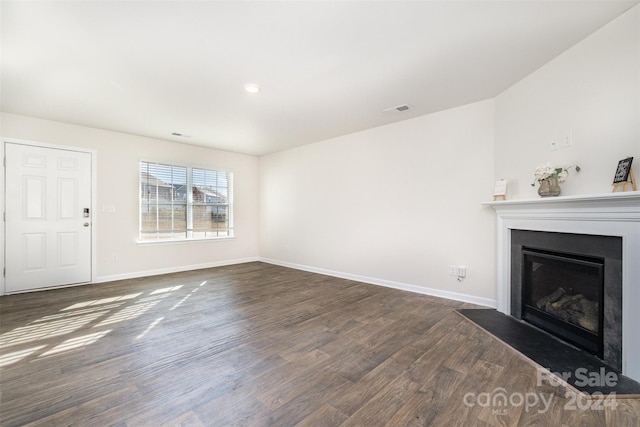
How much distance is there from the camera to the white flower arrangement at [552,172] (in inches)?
95.0

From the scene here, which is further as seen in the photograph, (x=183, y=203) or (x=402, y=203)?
(x=183, y=203)

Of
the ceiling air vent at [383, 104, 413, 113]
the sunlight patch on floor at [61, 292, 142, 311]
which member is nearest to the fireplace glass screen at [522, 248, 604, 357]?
the ceiling air vent at [383, 104, 413, 113]

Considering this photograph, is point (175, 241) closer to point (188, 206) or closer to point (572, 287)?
point (188, 206)

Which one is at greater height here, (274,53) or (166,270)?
(274,53)

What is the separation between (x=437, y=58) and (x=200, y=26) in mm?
1988

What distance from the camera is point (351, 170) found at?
472cm

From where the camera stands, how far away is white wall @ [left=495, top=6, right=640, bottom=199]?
1.98 metres

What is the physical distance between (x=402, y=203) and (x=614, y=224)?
229cm

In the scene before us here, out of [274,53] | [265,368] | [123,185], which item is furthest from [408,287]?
[123,185]

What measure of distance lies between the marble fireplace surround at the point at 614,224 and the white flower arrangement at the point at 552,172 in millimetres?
230

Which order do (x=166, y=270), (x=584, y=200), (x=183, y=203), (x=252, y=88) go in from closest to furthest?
(x=584, y=200) < (x=252, y=88) < (x=166, y=270) < (x=183, y=203)

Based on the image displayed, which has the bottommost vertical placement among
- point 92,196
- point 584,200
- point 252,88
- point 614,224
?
point 614,224

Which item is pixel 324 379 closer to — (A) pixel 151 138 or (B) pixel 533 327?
(B) pixel 533 327

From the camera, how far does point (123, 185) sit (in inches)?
186
